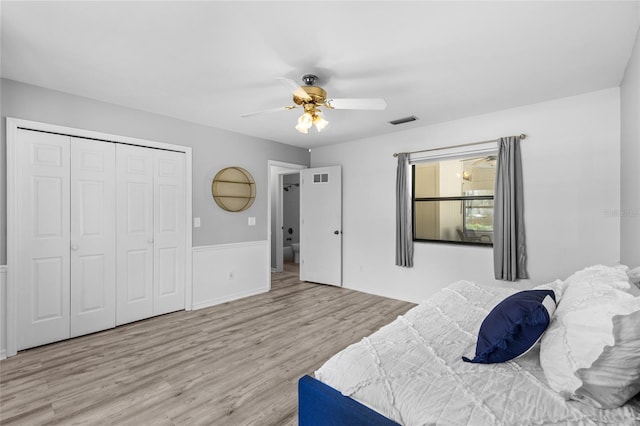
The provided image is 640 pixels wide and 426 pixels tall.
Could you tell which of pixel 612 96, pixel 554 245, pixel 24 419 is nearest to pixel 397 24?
pixel 612 96

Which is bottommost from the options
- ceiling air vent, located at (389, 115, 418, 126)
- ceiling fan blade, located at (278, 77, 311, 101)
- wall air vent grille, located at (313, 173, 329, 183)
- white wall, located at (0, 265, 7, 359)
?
white wall, located at (0, 265, 7, 359)

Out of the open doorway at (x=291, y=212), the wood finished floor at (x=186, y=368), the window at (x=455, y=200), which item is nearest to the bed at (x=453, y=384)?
the wood finished floor at (x=186, y=368)

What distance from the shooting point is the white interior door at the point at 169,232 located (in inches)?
147

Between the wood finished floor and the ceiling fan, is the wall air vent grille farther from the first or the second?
the ceiling fan

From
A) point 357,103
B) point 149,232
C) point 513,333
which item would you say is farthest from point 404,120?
point 149,232

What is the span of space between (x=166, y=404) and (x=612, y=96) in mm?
4726

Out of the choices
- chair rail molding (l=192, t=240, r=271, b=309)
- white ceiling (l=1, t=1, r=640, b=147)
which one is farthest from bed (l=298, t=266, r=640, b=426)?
chair rail molding (l=192, t=240, r=271, b=309)

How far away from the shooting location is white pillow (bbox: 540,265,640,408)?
3.34 feet

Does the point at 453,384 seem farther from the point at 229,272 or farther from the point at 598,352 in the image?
the point at 229,272

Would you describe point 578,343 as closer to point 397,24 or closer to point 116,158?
point 397,24

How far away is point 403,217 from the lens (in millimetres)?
4371

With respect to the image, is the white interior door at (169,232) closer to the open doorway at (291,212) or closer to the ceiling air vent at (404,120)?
the ceiling air vent at (404,120)

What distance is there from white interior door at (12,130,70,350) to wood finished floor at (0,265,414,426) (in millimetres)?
252

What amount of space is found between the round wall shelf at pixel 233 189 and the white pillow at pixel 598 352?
3.95 m
